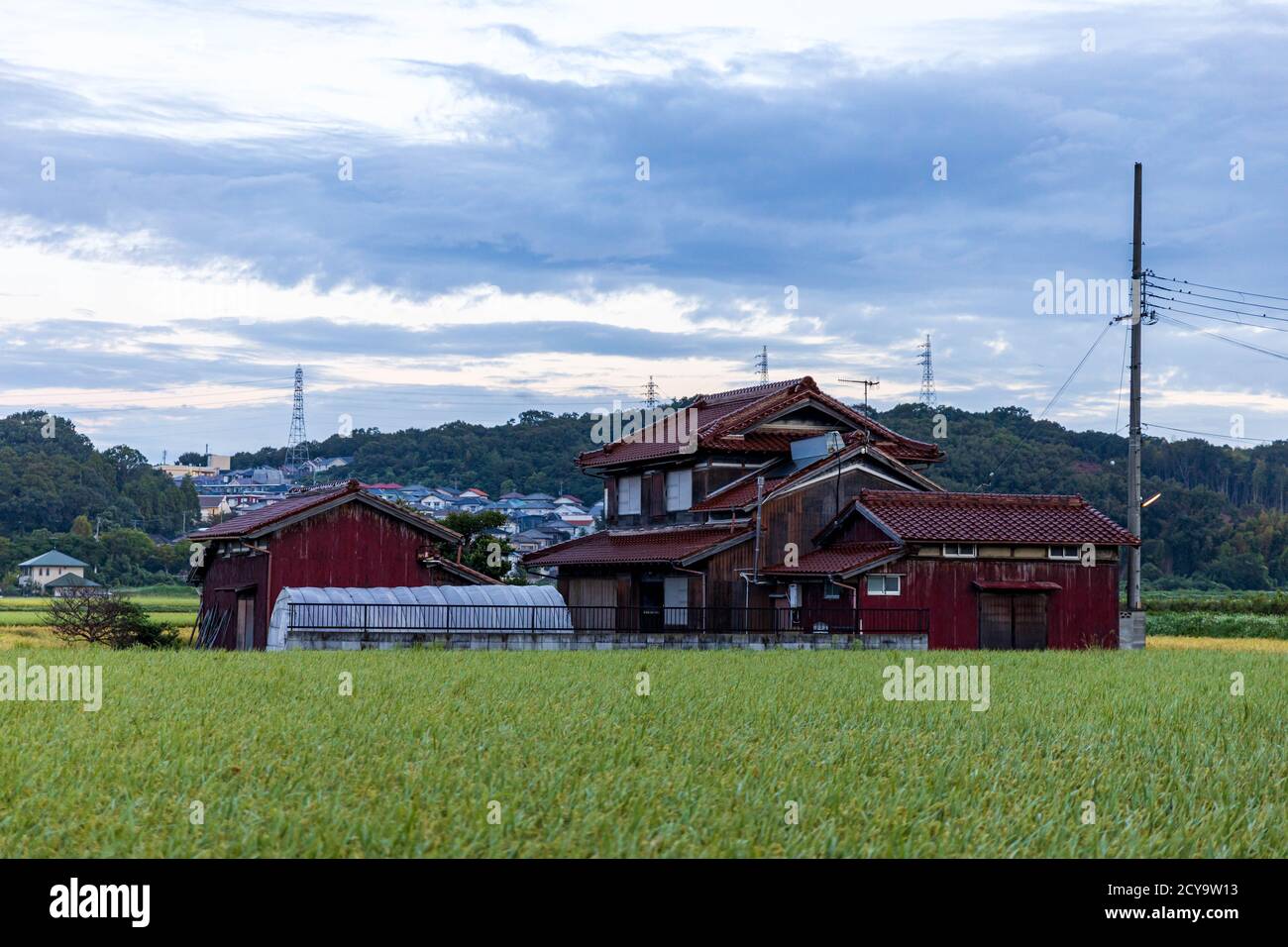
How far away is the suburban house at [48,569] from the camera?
93.1 meters

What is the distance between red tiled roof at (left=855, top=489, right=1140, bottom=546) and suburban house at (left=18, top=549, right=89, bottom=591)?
71.8m

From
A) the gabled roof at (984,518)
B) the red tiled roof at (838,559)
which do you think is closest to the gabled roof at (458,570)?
the red tiled roof at (838,559)

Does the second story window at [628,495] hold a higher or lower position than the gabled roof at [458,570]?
higher

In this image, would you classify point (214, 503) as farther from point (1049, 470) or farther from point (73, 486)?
point (1049, 470)

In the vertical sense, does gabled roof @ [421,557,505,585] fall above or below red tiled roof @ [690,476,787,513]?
below

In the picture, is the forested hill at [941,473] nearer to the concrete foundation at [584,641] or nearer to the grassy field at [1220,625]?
the grassy field at [1220,625]

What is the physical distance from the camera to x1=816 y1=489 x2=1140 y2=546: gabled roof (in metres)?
36.0

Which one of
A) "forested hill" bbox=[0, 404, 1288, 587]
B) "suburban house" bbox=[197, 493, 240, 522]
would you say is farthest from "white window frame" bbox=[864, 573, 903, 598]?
"suburban house" bbox=[197, 493, 240, 522]

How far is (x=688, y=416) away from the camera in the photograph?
45.6 meters

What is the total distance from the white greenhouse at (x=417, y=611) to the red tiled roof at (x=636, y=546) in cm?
339

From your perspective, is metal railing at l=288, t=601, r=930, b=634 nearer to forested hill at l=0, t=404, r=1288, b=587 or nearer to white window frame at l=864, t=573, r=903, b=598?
white window frame at l=864, t=573, r=903, b=598
